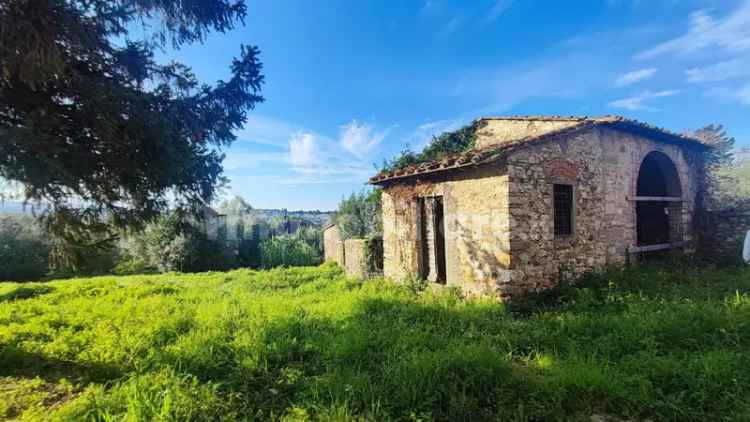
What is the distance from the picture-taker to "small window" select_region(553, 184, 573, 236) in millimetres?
7607

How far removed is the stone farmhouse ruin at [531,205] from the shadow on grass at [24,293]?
32.9 feet

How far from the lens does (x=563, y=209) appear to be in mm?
7672

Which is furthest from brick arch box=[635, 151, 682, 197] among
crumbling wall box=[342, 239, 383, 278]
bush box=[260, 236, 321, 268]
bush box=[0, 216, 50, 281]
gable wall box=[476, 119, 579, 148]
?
bush box=[0, 216, 50, 281]

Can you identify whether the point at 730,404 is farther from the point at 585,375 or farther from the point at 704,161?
the point at 704,161

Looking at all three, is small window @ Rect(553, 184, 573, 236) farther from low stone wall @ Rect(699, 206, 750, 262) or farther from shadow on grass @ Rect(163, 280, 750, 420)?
low stone wall @ Rect(699, 206, 750, 262)

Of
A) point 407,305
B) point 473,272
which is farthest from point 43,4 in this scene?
point 473,272

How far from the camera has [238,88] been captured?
16.9ft

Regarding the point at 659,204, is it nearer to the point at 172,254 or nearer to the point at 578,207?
the point at 578,207

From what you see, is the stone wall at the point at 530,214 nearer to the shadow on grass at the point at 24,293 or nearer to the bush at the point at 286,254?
the bush at the point at 286,254

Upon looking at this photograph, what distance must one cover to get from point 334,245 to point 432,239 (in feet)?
25.3

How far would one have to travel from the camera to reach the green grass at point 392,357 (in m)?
3.25

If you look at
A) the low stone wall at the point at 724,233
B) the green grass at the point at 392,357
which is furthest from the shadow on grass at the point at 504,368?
the low stone wall at the point at 724,233

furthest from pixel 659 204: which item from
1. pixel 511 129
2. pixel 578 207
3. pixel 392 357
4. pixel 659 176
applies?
pixel 392 357

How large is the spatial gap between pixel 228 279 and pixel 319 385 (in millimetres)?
9537
